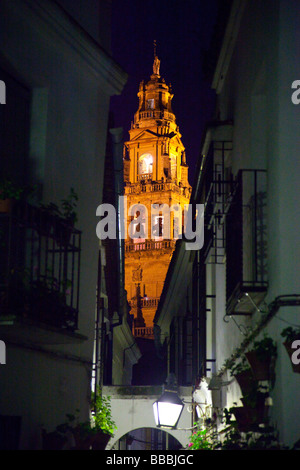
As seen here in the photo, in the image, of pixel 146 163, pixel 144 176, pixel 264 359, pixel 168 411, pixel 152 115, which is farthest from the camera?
pixel 152 115

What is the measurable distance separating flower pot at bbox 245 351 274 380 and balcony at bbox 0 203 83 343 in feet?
7.19

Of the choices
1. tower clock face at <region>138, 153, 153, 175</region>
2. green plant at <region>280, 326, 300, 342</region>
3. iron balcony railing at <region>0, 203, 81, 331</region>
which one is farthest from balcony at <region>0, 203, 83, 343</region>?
tower clock face at <region>138, 153, 153, 175</region>

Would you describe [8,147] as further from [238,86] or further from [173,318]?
[173,318]

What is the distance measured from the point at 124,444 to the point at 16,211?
2145 centimetres

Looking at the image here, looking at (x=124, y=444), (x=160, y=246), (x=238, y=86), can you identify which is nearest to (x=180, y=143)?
(x=160, y=246)

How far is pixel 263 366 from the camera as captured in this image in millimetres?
9359

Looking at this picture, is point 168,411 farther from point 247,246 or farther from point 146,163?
point 146,163

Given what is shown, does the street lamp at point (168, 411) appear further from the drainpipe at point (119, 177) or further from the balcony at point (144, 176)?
the balcony at point (144, 176)

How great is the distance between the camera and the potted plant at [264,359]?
929 centimetres

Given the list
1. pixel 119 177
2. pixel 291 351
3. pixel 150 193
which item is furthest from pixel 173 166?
pixel 291 351

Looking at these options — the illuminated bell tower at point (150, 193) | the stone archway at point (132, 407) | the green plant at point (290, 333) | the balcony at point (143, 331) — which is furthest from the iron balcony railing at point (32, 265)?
the illuminated bell tower at point (150, 193)

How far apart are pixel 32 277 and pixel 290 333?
9.52ft

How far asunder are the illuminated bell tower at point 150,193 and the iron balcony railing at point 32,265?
71558mm

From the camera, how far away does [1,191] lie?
1027 cm
